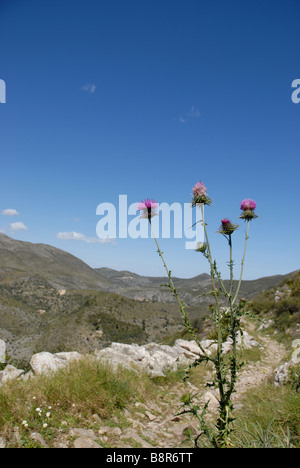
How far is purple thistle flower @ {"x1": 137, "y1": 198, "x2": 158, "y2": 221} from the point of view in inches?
126

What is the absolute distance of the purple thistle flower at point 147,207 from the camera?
10.5 feet

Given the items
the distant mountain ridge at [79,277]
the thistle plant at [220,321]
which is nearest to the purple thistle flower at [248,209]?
the thistle plant at [220,321]

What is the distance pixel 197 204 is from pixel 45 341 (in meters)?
29.5

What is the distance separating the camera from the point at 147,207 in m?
3.23

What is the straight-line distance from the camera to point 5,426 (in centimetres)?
343

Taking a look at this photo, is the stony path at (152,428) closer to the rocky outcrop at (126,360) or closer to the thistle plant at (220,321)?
the thistle plant at (220,321)

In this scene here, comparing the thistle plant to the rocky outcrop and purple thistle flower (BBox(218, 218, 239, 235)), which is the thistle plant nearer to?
purple thistle flower (BBox(218, 218, 239, 235))

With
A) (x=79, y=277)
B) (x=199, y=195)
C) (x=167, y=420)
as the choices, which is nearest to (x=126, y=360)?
(x=167, y=420)

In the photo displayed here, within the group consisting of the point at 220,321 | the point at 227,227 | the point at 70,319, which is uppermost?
the point at 227,227

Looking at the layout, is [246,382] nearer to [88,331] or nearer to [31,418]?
[31,418]

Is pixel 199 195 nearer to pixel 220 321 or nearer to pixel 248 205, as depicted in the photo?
pixel 248 205

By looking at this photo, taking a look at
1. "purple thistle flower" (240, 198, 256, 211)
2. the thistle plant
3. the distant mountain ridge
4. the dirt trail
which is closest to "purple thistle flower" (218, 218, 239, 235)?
the thistle plant

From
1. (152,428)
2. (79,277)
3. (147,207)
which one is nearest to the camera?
(147,207)
